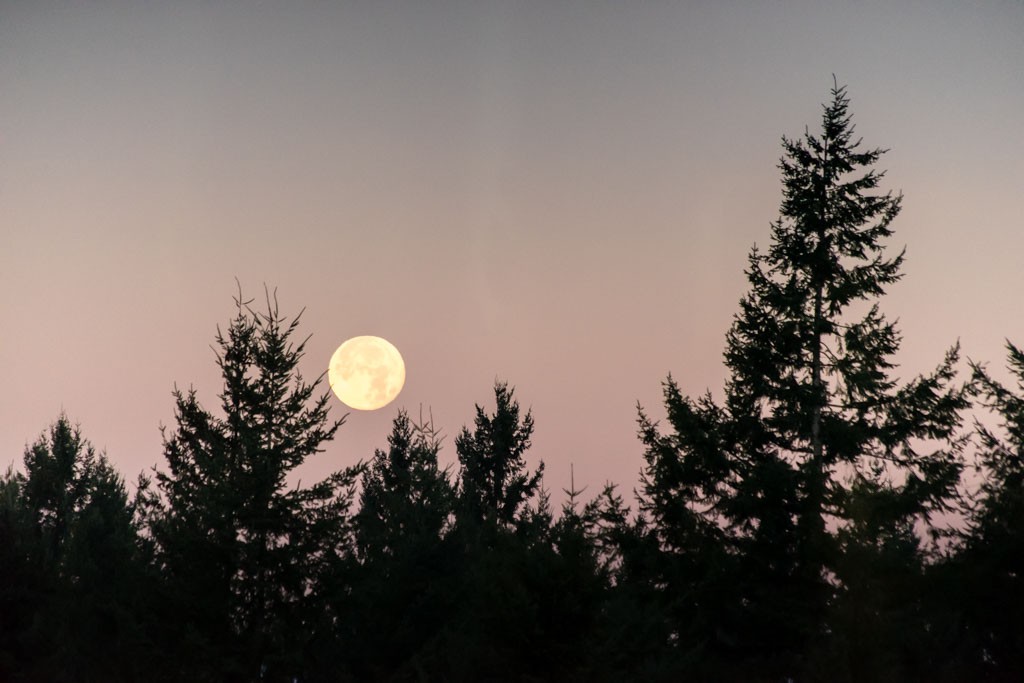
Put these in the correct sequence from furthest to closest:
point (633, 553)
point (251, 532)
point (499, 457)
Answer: point (499, 457)
point (633, 553)
point (251, 532)

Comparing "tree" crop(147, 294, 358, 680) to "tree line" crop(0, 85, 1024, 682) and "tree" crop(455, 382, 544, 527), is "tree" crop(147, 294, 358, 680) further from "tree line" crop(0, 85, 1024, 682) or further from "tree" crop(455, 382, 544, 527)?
"tree" crop(455, 382, 544, 527)

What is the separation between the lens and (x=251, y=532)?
27578 millimetres

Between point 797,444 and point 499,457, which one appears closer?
point 797,444

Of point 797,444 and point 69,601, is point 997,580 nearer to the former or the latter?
point 797,444

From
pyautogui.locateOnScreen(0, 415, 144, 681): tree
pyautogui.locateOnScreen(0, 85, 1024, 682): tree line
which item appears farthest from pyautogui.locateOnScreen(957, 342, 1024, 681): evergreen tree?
pyautogui.locateOnScreen(0, 415, 144, 681): tree

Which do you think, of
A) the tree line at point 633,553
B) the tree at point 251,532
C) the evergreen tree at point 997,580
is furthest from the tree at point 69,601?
the evergreen tree at point 997,580

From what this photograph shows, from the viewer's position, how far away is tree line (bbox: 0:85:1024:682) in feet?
87.9

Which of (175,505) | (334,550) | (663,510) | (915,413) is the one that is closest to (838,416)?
(915,413)

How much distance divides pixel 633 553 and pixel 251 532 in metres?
16.8

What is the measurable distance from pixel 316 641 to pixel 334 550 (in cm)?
254

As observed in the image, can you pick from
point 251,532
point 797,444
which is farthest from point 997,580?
point 251,532

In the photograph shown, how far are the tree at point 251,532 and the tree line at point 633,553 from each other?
0.07 metres

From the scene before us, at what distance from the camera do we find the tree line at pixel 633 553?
26797 mm

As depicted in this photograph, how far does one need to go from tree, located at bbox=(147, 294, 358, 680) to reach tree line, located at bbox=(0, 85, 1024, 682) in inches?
2.6
